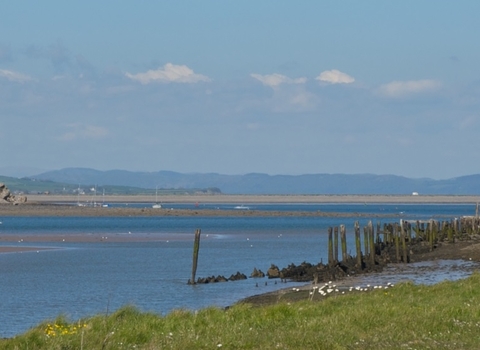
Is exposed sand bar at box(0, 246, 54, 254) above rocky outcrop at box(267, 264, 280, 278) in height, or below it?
above

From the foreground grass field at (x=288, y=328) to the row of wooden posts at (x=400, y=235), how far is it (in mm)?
20335

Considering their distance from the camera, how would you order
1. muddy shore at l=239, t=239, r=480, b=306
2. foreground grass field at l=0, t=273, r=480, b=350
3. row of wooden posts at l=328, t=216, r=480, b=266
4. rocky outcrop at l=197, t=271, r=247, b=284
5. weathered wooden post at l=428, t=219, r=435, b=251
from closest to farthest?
foreground grass field at l=0, t=273, r=480, b=350, muddy shore at l=239, t=239, r=480, b=306, rocky outcrop at l=197, t=271, r=247, b=284, row of wooden posts at l=328, t=216, r=480, b=266, weathered wooden post at l=428, t=219, r=435, b=251

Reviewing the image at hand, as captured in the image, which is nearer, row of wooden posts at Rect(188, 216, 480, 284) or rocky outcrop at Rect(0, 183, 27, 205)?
row of wooden posts at Rect(188, 216, 480, 284)

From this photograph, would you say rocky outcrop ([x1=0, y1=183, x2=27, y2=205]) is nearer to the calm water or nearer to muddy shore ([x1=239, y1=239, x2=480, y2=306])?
the calm water

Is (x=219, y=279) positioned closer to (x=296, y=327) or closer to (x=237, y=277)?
(x=237, y=277)

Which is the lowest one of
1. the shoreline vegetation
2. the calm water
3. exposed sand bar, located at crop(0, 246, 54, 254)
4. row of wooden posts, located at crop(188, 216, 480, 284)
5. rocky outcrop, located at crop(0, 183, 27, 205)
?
the calm water

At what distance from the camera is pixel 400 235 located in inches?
1754

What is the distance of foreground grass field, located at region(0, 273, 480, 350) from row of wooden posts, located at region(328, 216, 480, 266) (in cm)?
2033

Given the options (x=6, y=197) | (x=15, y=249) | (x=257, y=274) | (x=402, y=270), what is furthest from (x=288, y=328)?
(x=6, y=197)

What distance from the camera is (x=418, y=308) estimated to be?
17.0 m

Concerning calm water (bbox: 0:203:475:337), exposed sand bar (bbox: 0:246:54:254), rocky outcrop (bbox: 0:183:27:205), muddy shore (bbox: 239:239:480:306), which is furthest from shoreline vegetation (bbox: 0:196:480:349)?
rocky outcrop (bbox: 0:183:27:205)

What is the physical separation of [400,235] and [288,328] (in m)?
29.8

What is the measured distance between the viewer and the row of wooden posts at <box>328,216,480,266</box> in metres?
40.2

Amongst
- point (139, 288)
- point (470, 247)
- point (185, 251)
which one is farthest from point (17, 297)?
point (185, 251)
